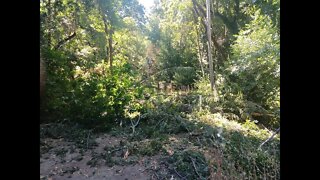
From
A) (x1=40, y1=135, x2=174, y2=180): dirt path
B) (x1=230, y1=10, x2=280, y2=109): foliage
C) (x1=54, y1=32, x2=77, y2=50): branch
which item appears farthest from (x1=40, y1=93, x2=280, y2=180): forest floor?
(x1=54, y1=32, x2=77, y2=50): branch

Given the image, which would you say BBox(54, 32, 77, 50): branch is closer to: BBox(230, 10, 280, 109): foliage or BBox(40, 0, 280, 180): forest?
BBox(40, 0, 280, 180): forest

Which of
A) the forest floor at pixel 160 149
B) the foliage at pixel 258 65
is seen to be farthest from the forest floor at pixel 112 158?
the foliage at pixel 258 65

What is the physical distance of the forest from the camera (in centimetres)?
267

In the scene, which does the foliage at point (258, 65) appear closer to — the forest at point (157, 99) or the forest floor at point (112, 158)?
the forest at point (157, 99)

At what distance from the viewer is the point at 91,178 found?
8.34 ft

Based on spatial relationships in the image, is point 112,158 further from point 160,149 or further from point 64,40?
point 64,40

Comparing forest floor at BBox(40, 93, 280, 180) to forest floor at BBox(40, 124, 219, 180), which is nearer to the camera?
forest floor at BBox(40, 93, 280, 180)

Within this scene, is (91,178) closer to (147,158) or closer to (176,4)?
(147,158)

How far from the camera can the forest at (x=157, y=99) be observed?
2672mm

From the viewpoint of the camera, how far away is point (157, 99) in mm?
4867

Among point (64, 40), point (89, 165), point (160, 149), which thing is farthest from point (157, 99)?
point (89, 165)

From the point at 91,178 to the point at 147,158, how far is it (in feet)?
2.20

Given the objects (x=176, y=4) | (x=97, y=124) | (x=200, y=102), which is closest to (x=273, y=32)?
(x=200, y=102)

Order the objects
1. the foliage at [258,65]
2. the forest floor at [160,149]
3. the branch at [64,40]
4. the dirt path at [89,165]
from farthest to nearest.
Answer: the branch at [64,40], the foliage at [258,65], the dirt path at [89,165], the forest floor at [160,149]
